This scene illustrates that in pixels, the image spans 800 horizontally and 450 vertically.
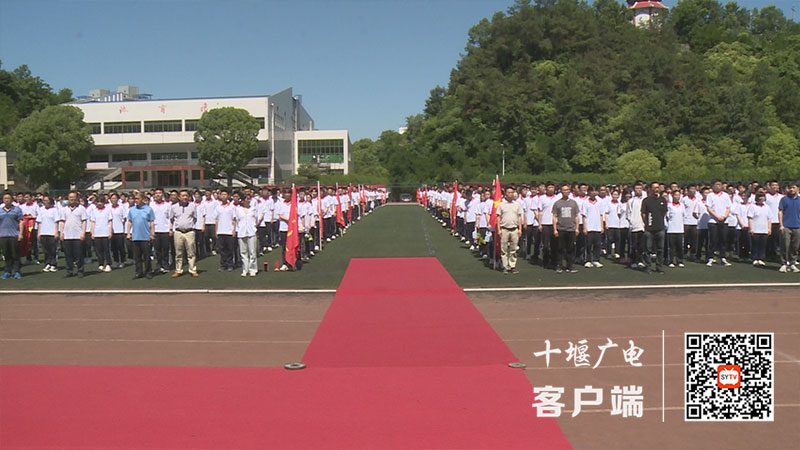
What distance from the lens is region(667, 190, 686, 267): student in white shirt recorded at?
15969mm

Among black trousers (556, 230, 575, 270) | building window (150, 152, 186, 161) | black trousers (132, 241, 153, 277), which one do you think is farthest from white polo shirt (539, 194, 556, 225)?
building window (150, 152, 186, 161)

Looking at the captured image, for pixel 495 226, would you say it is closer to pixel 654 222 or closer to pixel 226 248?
pixel 654 222

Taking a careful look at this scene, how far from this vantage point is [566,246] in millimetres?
15719

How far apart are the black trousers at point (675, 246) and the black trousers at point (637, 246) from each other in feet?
2.80

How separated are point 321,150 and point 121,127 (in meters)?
27.6

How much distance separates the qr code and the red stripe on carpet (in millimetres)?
2112

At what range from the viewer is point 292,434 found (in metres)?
5.58

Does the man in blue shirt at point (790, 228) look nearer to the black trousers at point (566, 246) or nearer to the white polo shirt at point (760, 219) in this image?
the white polo shirt at point (760, 219)

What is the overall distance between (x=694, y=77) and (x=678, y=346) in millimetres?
76616

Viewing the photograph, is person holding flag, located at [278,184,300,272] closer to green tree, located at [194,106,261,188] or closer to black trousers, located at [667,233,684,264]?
black trousers, located at [667,233,684,264]

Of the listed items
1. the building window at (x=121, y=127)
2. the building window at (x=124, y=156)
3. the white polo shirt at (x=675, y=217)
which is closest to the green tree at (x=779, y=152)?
the white polo shirt at (x=675, y=217)

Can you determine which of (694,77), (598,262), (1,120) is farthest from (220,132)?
(598,262)

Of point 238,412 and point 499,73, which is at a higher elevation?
point 499,73

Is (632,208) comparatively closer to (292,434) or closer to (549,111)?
(292,434)
